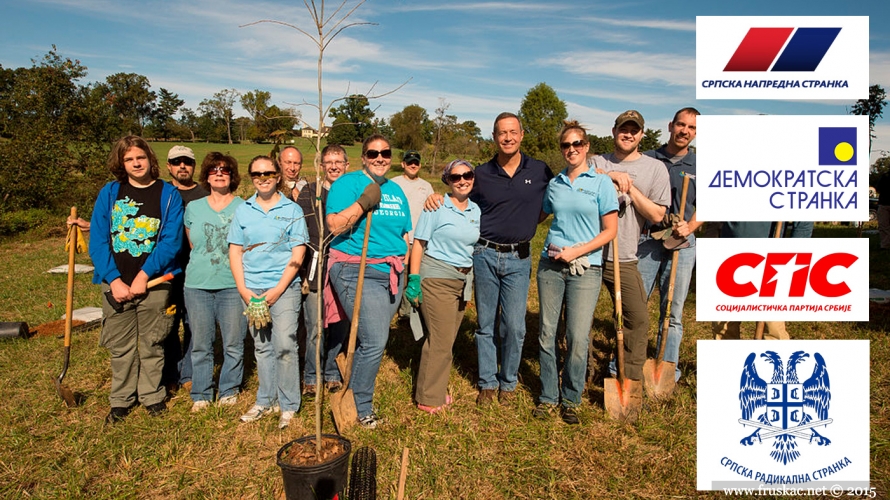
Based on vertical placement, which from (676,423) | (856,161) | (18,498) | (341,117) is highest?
(341,117)

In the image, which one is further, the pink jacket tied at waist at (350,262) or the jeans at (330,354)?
the jeans at (330,354)

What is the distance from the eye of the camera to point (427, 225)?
14.0ft

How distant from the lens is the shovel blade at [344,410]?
4.04 metres

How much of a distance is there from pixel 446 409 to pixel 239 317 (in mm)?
→ 2067

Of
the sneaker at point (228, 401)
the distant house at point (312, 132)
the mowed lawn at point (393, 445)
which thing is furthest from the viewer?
the sneaker at point (228, 401)

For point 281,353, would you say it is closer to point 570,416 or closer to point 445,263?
point 445,263

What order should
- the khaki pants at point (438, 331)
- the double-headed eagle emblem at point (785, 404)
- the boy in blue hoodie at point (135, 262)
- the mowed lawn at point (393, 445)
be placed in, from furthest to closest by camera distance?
the khaki pants at point (438, 331) → the boy in blue hoodie at point (135, 262) → the mowed lawn at point (393, 445) → the double-headed eagle emblem at point (785, 404)

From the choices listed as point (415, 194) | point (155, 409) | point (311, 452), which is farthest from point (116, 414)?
point (415, 194)

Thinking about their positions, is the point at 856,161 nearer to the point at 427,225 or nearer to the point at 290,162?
the point at 427,225

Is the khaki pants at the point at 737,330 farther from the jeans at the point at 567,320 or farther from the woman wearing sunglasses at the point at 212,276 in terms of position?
the woman wearing sunglasses at the point at 212,276

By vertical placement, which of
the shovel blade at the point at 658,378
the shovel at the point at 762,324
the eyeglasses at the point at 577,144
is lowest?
the shovel blade at the point at 658,378

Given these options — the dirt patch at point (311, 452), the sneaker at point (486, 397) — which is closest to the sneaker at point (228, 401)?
the dirt patch at point (311, 452)

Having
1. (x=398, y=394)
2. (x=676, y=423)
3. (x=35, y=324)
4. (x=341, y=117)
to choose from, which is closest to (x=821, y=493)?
(x=676, y=423)

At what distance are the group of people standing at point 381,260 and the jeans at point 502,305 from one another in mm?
13
